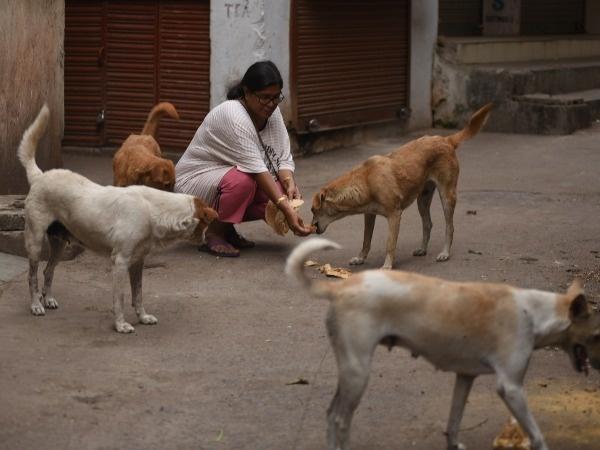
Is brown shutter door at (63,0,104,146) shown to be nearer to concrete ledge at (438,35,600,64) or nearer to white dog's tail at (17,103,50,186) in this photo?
concrete ledge at (438,35,600,64)

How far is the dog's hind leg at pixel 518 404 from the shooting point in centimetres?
463

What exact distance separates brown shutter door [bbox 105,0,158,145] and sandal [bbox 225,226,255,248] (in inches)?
152

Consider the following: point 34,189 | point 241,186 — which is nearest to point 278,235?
point 241,186

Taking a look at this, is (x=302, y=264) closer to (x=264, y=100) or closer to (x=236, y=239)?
(x=264, y=100)

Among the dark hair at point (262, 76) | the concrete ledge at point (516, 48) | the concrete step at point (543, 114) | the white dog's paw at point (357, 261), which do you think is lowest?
the white dog's paw at point (357, 261)

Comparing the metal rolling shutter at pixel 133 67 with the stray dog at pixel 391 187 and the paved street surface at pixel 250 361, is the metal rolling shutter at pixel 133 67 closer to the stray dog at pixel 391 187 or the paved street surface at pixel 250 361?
the paved street surface at pixel 250 361

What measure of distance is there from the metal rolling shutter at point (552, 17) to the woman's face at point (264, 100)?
9.16m

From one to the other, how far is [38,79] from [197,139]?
1496 mm

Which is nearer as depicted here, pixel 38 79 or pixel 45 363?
pixel 45 363

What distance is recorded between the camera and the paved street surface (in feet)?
17.4

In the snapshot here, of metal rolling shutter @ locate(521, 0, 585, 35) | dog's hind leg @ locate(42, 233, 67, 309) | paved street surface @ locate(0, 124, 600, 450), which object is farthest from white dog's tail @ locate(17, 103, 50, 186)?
metal rolling shutter @ locate(521, 0, 585, 35)

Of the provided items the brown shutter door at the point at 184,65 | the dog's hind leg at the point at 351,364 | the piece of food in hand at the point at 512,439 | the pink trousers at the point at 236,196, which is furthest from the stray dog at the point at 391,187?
the brown shutter door at the point at 184,65

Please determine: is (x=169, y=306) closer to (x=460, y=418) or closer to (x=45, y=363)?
(x=45, y=363)

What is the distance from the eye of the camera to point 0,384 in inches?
229
